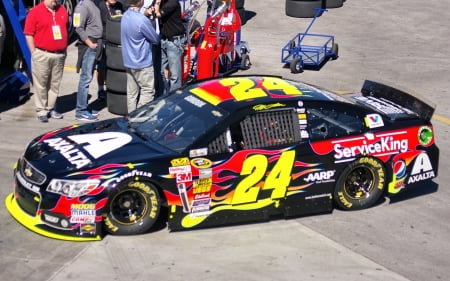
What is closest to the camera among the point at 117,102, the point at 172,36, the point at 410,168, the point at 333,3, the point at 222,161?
the point at 222,161

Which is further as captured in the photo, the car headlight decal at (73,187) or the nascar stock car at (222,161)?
the nascar stock car at (222,161)

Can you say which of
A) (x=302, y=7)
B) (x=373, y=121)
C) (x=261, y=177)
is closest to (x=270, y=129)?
(x=261, y=177)

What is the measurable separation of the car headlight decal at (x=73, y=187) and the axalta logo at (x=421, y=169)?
370cm

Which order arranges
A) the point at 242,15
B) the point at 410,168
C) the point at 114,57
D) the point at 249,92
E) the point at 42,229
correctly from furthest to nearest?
the point at 242,15
the point at 114,57
the point at 410,168
the point at 249,92
the point at 42,229

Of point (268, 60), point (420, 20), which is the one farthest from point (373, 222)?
point (420, 20)

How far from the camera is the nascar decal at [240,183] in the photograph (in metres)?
8.25

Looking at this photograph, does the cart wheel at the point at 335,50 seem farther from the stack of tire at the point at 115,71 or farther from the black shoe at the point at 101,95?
the stack of tire at the point at 115,71

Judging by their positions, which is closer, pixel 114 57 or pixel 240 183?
pixel 240 183

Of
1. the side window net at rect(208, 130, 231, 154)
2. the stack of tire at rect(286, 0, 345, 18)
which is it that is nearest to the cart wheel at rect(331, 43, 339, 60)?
the stack of tire at rect(286, 0, 345, 18)

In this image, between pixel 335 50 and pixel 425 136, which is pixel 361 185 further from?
pixel 335 50

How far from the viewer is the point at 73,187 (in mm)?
7867

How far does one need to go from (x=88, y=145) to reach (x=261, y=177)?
181cm

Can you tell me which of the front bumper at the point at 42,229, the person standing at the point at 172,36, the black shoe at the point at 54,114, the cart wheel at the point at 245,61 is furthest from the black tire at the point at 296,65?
the front bumper at the point at 42,229

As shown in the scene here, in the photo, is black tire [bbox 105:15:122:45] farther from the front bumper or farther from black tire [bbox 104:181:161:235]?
black tire [bbox 104:181:161:235]
